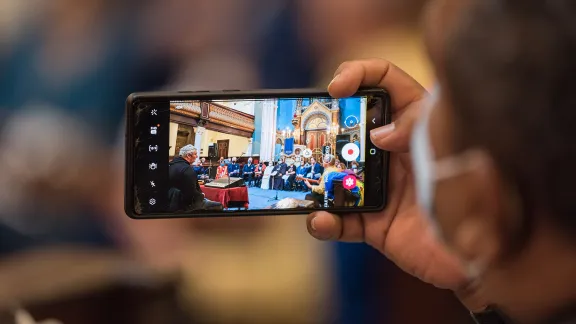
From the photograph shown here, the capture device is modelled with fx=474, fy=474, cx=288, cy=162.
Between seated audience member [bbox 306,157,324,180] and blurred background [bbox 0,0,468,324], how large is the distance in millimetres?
171

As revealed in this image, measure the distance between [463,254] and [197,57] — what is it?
513 millimetres

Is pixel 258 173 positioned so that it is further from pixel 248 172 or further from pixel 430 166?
pixel 430 166

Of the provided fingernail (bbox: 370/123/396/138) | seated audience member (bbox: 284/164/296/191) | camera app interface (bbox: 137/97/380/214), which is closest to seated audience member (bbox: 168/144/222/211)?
camera app interface (bbox: 137/97/380/214)

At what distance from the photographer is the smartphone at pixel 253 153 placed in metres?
0.60

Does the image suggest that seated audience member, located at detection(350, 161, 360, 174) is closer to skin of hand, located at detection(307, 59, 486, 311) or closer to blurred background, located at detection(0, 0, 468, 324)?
skin of hand, located at detection(307, 59, 486, 311)

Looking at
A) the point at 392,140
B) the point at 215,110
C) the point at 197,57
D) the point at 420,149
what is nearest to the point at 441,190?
the point at 420,149

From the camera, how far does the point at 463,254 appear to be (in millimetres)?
379

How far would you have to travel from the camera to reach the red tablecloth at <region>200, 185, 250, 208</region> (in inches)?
24.6

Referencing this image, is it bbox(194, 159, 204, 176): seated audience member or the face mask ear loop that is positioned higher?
the face mask ear loop

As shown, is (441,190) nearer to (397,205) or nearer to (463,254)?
(463,254)

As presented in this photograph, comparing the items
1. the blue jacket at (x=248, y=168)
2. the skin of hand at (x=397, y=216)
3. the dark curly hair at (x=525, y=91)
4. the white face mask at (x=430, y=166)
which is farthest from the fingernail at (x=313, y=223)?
the dark curly hair at (x=525, y=91)

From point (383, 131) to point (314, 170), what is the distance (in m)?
0.11

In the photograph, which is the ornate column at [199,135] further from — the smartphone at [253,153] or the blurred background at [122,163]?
the blurred background at [122,163]

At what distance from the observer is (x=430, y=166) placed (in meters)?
0.39
